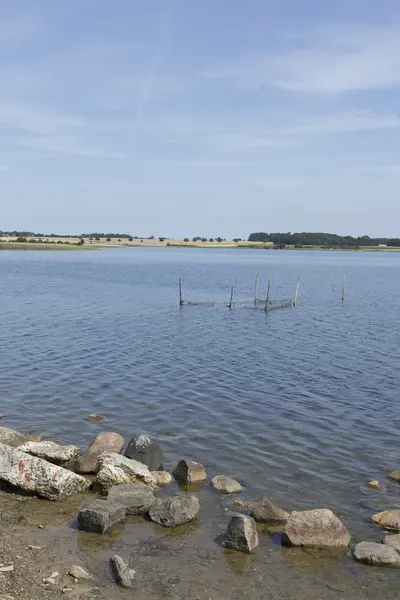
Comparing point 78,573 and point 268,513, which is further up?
point 78,573

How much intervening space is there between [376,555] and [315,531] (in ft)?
4.50

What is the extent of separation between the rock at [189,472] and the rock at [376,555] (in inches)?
200

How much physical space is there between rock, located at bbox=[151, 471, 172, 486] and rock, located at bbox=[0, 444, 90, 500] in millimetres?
2115

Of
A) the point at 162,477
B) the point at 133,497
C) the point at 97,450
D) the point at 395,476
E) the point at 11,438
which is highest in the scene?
the point at 11,438

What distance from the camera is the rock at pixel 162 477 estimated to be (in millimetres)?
17422

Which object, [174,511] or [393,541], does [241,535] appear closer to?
[174,511]

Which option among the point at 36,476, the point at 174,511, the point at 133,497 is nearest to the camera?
the point at 174,511

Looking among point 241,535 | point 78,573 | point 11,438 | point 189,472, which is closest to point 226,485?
point 189,472

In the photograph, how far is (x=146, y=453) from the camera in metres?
18.2

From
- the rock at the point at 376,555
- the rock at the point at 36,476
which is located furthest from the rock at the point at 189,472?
A: the rock at the point at 376,555

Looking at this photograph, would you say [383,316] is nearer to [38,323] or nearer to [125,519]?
[38,323]

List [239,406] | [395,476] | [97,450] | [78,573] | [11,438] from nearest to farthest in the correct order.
→ [78,573] < [395,476] < [97,450] < [11,438] < [239,406]

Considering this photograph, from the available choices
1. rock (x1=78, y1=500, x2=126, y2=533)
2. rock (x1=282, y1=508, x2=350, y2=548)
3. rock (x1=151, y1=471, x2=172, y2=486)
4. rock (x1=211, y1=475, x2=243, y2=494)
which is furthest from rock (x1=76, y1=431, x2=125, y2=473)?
rock (x1=282, y1=508, x2=350, y2=548)

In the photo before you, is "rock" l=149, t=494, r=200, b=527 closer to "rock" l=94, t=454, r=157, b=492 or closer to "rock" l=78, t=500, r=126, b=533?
"rock" l=78, t=500, r=126, b=533
